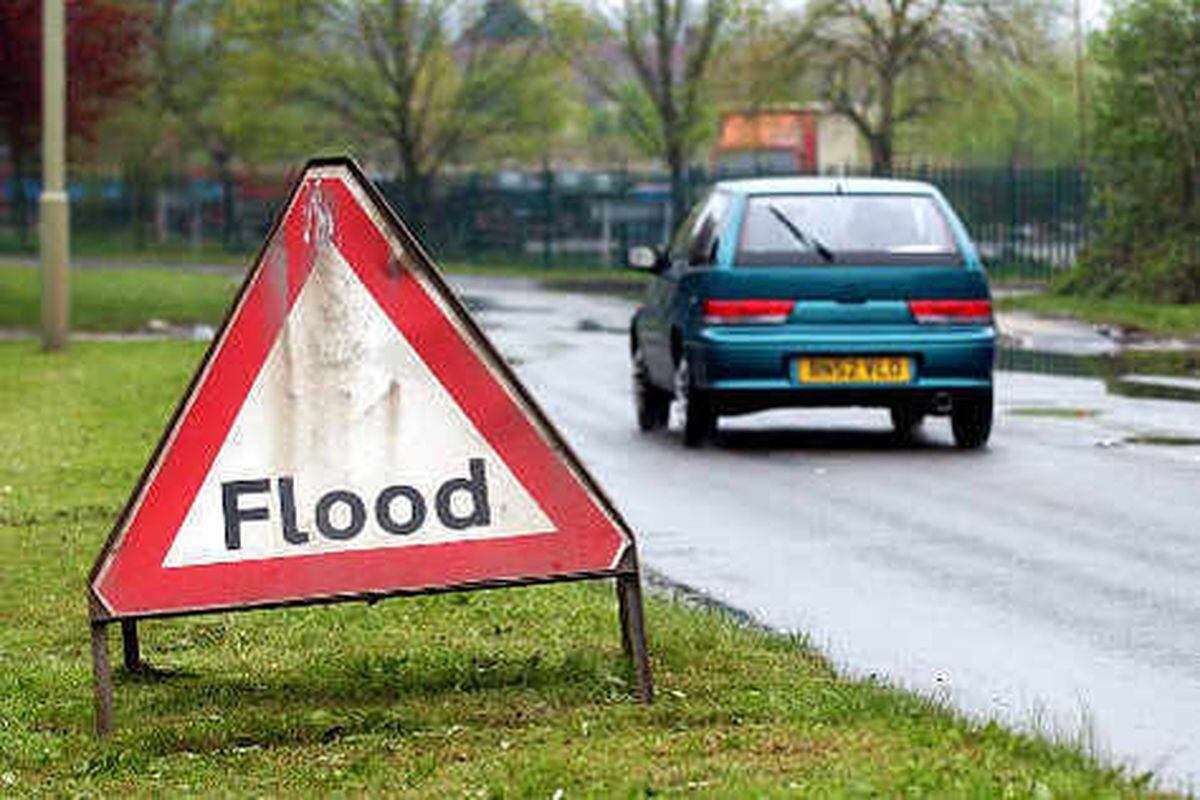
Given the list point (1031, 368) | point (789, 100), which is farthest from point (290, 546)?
point (789, 100)

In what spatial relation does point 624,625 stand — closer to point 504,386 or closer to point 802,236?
point 504,386

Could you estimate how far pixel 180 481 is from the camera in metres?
7.33

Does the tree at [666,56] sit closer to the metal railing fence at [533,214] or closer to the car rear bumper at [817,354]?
the metal railing fence at [533,214]

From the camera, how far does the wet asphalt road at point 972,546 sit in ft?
27.3

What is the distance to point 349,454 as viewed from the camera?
24.4 feet

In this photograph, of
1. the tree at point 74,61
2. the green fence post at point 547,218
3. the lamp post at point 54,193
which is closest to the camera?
the lamp post at point 54,193

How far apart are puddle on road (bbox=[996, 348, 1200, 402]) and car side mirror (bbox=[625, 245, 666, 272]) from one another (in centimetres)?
402

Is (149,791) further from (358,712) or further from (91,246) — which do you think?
(91,246)

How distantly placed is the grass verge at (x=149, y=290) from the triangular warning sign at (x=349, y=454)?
86.6 feet

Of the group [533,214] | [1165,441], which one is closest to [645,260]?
[1165,441]

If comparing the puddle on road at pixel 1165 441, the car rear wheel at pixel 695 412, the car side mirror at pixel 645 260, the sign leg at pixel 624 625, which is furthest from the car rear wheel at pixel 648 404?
the sign leg at pixel 624 625

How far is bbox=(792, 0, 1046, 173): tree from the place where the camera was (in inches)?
2051

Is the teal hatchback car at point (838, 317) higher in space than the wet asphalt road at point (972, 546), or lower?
higher

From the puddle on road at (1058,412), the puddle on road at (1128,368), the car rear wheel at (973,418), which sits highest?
the car rear wheel at (973,418)
